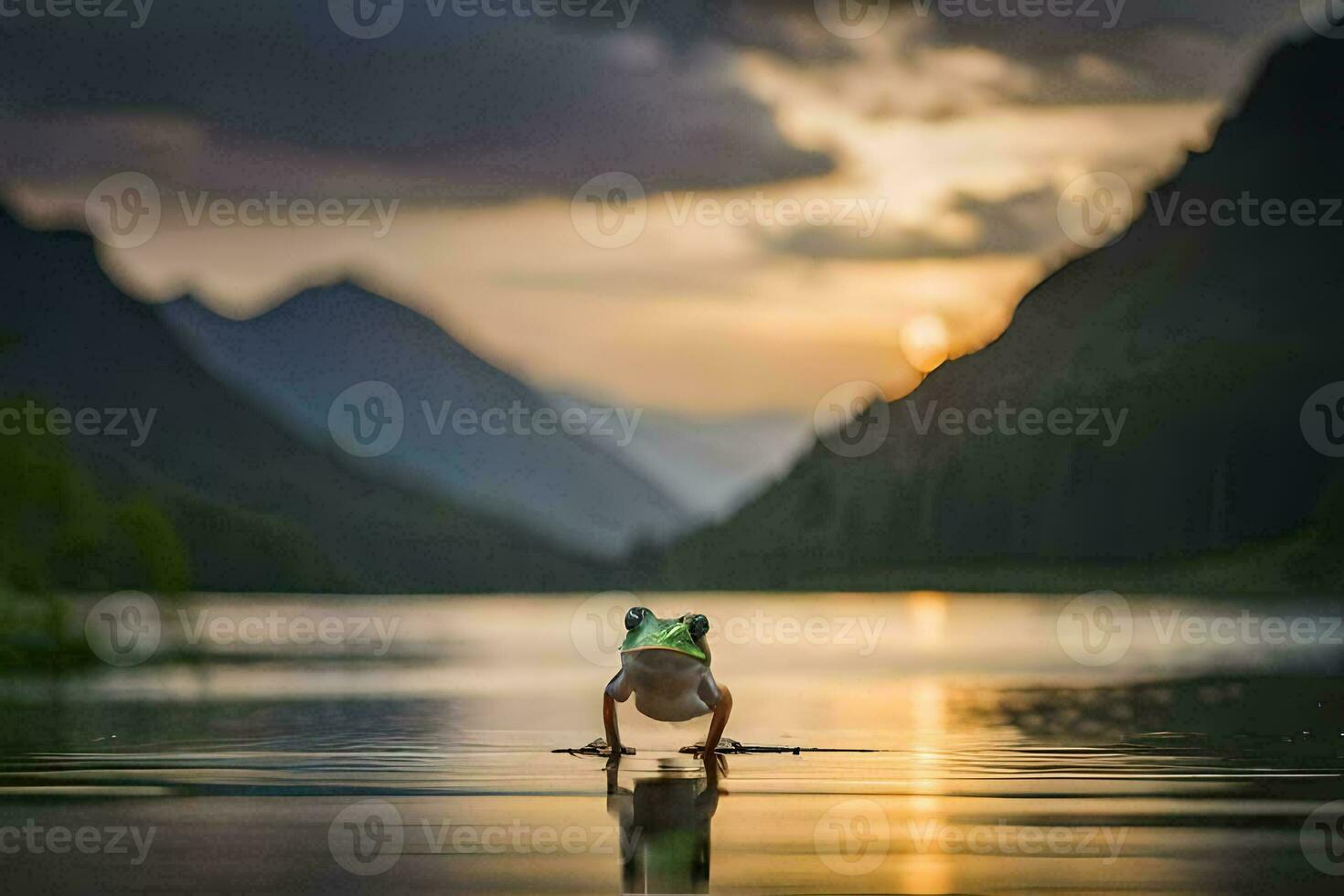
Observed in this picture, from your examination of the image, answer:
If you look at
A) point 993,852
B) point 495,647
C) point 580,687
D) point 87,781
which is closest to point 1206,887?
point 993,852

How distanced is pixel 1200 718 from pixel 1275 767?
24.4ft

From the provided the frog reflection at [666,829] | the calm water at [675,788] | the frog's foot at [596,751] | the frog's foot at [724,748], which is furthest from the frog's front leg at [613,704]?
the frog's foot at [724,748]

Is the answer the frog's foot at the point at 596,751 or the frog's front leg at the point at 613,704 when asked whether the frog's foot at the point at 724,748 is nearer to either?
the frog's foot at the point at 596,751

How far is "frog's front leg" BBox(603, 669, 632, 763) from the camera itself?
19641 mm

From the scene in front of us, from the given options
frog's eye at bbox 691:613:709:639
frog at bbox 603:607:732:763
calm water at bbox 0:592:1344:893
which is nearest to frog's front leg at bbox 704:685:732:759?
frog at bbox 603:607:732:763

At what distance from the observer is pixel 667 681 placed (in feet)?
63.6

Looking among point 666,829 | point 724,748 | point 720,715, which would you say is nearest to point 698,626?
point 720,715

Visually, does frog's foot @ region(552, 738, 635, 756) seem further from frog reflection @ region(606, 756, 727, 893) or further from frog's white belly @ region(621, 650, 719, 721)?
frog reflection @ region(606, 756, 727, 893)

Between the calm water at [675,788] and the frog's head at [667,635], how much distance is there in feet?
4.68

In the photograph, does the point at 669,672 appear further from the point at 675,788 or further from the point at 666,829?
the point at 666,829

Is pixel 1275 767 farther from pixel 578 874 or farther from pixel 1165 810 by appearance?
pixel 578 874

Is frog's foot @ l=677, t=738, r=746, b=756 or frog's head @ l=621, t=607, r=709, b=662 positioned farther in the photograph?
frog's foot @ l=677, t=738, r=746, b=756

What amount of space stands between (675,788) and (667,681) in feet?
6.65

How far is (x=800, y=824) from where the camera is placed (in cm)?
1495
